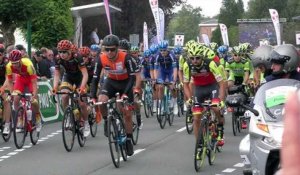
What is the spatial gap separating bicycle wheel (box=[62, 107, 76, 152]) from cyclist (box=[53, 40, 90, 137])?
42cm

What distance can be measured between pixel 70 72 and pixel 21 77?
1.06 meters

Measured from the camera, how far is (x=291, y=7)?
119 meters

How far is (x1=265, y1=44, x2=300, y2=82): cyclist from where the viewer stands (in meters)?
6.21

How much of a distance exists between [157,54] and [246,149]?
10.6 metres

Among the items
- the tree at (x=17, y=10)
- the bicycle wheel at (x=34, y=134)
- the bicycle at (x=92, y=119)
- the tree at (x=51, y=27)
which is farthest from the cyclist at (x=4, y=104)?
the tree at (x=51, y=27)

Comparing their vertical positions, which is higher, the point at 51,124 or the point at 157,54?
the point at 157,54

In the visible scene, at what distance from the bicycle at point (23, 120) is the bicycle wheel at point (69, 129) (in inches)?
35.5

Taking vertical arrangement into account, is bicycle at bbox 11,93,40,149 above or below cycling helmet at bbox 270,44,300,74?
below

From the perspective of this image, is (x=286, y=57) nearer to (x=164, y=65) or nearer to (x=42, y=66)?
(x=164, y=65)

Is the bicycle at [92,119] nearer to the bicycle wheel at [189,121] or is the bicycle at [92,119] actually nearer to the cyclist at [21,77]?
the cyclist at [21,77]

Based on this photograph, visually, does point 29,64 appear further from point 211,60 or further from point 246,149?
point 246,149

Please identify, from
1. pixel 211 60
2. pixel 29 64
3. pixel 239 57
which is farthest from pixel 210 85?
pixel 239 57

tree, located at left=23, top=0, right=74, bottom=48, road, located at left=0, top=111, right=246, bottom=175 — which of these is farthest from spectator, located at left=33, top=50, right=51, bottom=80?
tree, located at left=23, top=0, right=74, bottom=48

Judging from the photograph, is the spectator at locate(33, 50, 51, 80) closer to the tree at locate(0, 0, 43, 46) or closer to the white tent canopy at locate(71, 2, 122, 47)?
the tree at locate(0, 0, 43, 46)
